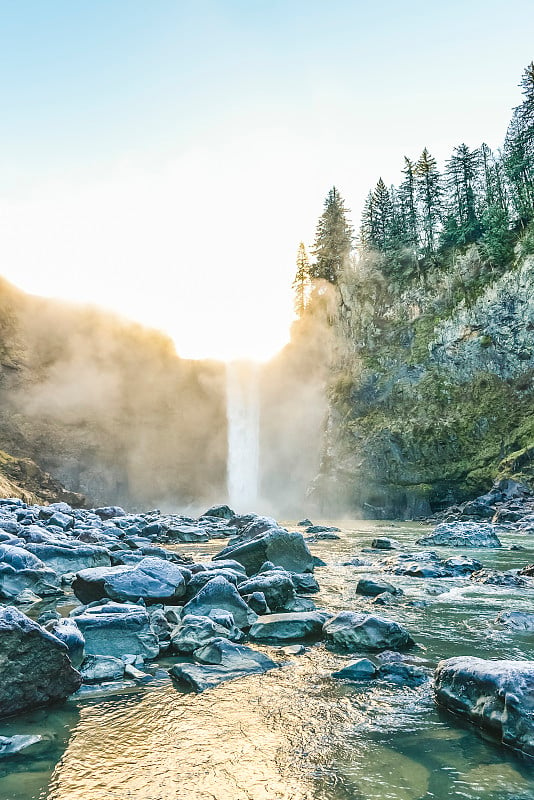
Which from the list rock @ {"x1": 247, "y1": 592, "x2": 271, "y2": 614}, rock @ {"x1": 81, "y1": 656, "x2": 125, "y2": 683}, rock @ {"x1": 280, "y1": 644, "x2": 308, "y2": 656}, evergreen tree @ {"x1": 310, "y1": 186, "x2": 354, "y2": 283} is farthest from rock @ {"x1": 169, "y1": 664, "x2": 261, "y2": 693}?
evergreen tree @ {"x1": 310, "y1": 186, "x2": 354, "y2": 283}

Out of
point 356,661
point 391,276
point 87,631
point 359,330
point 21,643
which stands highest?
point 391,276

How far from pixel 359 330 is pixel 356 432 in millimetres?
12912

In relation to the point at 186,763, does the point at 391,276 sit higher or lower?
Answer: higher

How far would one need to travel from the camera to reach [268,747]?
141 inches

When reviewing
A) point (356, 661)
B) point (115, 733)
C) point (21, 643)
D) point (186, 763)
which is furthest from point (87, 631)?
point (356, 661)

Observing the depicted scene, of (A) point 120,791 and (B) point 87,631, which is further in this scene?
(B) point 87,631

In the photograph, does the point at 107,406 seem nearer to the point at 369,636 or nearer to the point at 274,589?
the point at 274,589

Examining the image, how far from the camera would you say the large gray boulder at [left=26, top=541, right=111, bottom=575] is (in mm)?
10812

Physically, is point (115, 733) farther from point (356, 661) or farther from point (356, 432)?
point (356, 432)

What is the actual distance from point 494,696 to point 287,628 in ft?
10.7

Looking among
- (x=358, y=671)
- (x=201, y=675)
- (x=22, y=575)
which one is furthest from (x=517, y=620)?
(x=22, y=575)

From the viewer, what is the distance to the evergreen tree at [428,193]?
2388 inches

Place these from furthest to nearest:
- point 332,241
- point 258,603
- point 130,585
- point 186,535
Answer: point 332,241 < point 186,535 < point 258,603 < point 130,585

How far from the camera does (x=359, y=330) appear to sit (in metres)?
54.6
